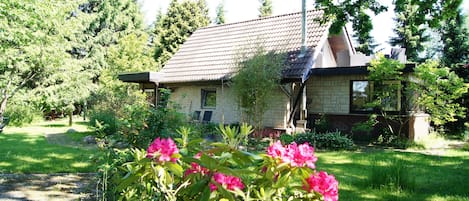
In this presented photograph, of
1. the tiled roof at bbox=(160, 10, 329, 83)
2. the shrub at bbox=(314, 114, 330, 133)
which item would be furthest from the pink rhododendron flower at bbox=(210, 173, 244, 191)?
the shrub at bbox=(314, 114, 330, 133)

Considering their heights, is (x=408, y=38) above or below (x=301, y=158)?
above

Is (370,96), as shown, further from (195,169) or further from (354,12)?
(195,169)

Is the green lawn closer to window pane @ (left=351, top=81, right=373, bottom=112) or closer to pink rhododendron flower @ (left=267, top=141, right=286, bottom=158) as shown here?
pink rhododendron flower @ (left=267, top=141, right=286, bottom=158)

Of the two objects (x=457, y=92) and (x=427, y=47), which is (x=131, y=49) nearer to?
(x=457, y=92)

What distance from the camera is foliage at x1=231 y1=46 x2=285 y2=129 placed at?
39.4 feet

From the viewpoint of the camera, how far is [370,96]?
1338 cm

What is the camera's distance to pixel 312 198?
1.75m

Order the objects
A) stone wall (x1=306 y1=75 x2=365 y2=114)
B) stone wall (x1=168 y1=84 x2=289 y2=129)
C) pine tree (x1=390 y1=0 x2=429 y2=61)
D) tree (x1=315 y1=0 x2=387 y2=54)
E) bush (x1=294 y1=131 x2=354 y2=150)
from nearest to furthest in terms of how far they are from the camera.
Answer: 1. bush (x1=294 y1=131 x2=354 y2=150)
2. tree (x1=315 y1=0 x2=387 y2=54)
3. stone wall (x1=306 y1=75 x2=365 y2=114)
4. stone wall (x1=168 y1=84 x2=289 y2=129)
5. pine tree (x1=390 y1=0 x2=429 y2=61)

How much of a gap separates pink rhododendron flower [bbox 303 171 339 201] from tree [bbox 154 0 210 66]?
31.0 m

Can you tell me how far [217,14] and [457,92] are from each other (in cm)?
3170

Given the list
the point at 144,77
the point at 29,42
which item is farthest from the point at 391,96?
the point at 29,42

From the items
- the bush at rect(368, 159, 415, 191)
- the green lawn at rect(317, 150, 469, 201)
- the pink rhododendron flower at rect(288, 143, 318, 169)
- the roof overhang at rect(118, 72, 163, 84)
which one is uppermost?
the roof overhang at rect(118, 72, 163, 84)

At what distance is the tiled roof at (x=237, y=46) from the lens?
1448 centimetres

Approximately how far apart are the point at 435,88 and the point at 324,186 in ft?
38.8
